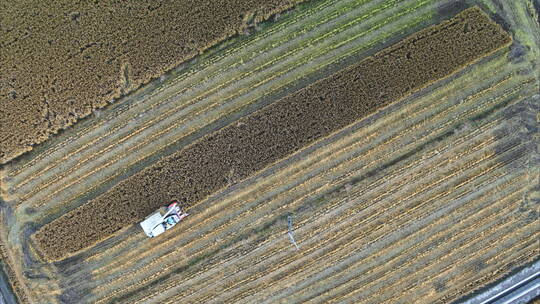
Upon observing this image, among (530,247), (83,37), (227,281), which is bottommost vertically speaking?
(530,247)

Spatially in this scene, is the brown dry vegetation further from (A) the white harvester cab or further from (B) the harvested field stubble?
(A) the white harvester cab

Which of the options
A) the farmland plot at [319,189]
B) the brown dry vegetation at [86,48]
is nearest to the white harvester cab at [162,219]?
the farmland plot at [319,189]

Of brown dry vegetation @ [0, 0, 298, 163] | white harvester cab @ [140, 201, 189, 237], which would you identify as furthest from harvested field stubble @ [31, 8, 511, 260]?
brown dry vegetation @ [0, 0, 298, 163]

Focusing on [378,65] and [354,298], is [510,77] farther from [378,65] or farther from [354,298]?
[354,298]

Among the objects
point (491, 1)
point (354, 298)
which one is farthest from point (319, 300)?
point (491, 1)

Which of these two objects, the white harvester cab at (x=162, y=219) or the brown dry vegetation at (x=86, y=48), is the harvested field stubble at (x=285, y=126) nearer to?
the white harvester cab at (x=162, y=219)

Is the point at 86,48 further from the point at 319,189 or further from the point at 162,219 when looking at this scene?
the point at 319,189
